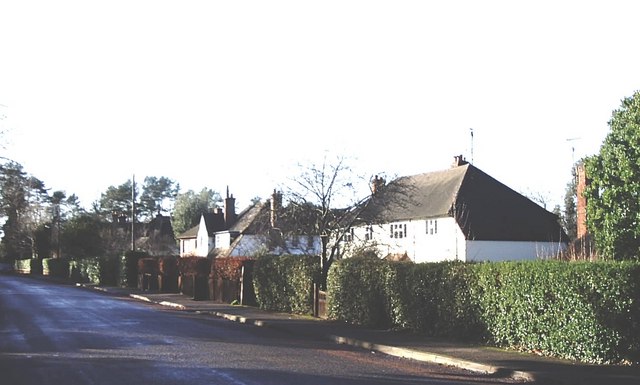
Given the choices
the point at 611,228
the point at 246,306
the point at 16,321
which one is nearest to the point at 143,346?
the point at 16,321

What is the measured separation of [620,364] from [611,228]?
5.93 meters

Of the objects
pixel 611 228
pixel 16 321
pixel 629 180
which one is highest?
pixel 629 180

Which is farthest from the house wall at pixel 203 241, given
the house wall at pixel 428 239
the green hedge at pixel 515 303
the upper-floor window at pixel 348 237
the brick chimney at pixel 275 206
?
the green hedge at pixel 515 303

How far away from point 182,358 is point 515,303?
6941mm

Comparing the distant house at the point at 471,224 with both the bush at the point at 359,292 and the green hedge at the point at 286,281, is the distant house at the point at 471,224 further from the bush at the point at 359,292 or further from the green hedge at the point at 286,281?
the bush at the point at 359,292

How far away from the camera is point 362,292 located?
21.2m

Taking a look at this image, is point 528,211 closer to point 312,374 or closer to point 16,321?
point 16,321

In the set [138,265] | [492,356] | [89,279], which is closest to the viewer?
[492,356]

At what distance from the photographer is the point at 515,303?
15.4m

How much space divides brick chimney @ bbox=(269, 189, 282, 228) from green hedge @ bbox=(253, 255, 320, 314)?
1.38 m

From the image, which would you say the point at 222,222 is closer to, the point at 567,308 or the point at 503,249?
the point at 503,249

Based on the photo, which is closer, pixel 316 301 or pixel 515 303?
pixel 515 303

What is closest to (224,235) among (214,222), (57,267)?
(214,222)

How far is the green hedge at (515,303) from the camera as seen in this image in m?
13.2
